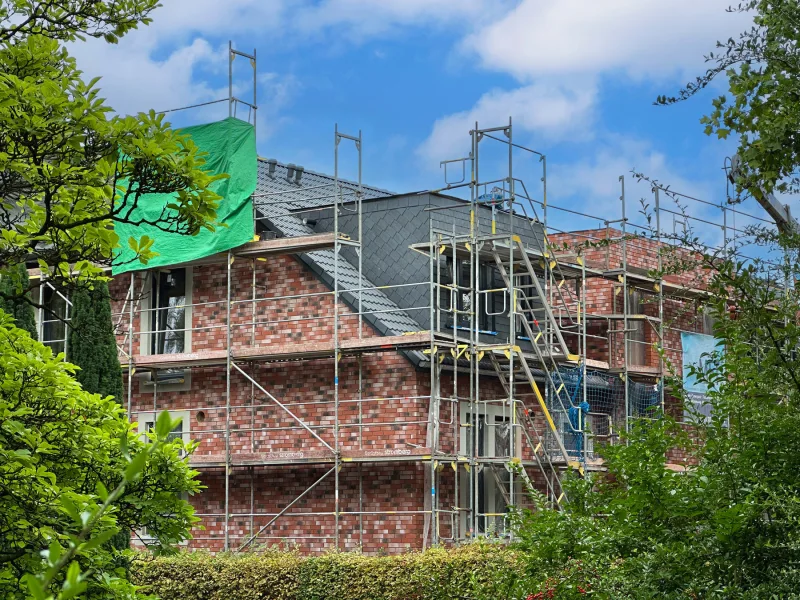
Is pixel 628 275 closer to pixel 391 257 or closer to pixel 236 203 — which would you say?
pixel 391 257

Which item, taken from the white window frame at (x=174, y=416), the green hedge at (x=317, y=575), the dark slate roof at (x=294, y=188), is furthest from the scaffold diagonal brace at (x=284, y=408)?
the dark slate roof at (x=294, y=188)

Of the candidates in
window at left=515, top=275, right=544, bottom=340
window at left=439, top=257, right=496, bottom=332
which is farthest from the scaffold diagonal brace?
window at left=515, top=275, right=544, bottom=340

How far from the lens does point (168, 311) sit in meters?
24.1

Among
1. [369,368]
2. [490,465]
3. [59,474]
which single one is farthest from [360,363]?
[59,474]

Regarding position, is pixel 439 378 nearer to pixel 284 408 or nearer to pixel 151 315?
pixel 284 408

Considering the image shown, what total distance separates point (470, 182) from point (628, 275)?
4.95m

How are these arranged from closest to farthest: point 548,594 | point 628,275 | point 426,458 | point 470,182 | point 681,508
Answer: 1. point 681,508
2. point 548,594
3. point 426,458
4. point 470,182
5. point 628,275

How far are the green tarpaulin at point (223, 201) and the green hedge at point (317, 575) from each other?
5919 mm

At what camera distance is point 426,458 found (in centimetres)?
2025

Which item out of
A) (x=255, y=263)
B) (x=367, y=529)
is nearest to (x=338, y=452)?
(x=367, y=529)

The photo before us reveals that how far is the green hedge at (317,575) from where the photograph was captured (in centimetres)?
1698

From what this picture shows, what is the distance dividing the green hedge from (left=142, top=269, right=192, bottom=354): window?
18.0 ft

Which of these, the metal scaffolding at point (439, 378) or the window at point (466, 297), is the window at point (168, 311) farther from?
the window at point (466, 297)

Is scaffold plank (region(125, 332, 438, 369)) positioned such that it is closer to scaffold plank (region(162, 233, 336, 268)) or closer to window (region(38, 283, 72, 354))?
scaffold plank (region(162, 233, 336, 268))
